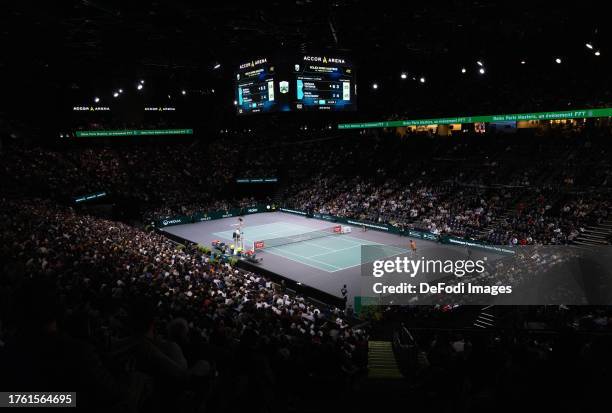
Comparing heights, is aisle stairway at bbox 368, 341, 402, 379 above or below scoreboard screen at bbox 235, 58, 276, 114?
below

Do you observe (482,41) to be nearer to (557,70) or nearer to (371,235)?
(557,70)

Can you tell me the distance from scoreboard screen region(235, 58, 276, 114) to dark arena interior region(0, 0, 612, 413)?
22cm

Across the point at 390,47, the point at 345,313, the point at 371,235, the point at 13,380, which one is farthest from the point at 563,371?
the point at 390,47

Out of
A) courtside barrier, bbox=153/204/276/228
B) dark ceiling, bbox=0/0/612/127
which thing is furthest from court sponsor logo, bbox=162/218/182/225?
dark ceiling, bbox=0/0/612/127

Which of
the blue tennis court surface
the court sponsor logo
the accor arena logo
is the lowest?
the blue tennis court surface

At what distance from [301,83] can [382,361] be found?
1743cm

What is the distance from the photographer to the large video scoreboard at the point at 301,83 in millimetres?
25125

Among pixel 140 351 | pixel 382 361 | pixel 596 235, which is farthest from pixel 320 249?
pixel 140 351

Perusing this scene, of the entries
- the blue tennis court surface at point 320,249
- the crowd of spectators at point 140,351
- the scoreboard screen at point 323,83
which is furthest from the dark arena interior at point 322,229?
the blue tennis court surface at point 320,249

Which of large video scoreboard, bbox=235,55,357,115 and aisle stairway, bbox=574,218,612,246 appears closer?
aisle stairway, bbox=574,218,612,246

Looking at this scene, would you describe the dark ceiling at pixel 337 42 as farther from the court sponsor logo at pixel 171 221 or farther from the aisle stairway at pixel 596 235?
the court sponsor logo at pixel 171 221

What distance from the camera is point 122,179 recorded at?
45062 mm

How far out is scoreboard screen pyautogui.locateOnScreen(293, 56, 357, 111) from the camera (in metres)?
25.1

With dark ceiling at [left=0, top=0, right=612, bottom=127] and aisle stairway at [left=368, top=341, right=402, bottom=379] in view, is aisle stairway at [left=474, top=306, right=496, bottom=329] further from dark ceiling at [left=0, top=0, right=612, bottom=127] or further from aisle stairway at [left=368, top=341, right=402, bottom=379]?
dark ceiling at [left=0, top=0, right=612, bottom=127]
